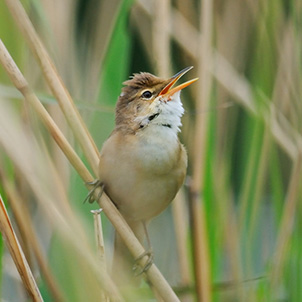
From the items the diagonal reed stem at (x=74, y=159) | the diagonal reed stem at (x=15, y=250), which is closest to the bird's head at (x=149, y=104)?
the diagonal reed stem at (x=74, y=159)

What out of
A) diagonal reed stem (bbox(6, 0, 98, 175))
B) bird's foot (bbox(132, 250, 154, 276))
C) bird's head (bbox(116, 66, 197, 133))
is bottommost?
bird's foot (bbox(132, 250, 154, 276))

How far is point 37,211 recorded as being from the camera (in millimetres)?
2020

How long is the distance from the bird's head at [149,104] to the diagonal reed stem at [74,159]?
26 cm

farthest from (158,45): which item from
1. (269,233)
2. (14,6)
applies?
(269,233)

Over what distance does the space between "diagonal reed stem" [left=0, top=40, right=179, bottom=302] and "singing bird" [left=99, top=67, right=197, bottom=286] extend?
20cm

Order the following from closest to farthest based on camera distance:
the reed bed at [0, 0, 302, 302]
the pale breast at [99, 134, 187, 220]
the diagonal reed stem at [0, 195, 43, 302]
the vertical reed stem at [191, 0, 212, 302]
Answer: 1. the diagonal reed stem at [0, 195, 43, 302]
2. the reed bed at [0, 0, 302, 302]
3. the vertical reed stem at [191, 0, 212, 302]
4. the pale breast at [99, 134, 187, 220]

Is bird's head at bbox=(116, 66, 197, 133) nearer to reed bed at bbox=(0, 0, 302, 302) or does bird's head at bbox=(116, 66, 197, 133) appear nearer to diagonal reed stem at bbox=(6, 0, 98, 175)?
reed bed at bbox=(0, 0, 302, 302)

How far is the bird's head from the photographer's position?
1.56m

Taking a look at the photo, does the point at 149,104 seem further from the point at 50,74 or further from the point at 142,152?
the point at 50,74

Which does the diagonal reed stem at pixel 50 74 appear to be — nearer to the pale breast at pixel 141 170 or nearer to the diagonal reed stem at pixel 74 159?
the diagonal reed stem at pixel 74 159

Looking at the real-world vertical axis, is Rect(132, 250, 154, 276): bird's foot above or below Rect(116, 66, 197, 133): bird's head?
below

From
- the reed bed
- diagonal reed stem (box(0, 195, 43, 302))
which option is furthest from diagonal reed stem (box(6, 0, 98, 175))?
diagonal reed stem (box(0, 195, 43, 302))

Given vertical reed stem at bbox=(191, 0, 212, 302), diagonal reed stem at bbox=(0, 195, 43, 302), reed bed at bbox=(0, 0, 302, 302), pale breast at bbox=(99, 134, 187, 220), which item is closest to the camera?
diagonal reed stem at bbox=(0, 195, 43, 302)

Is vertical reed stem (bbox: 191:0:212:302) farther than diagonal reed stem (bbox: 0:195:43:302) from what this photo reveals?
Yes
